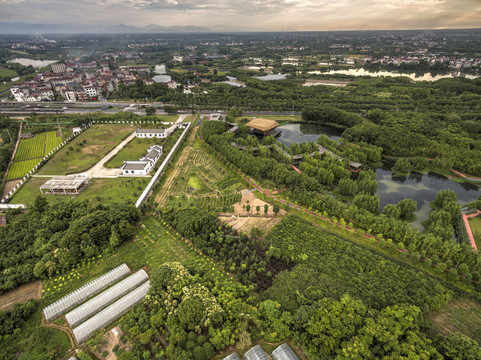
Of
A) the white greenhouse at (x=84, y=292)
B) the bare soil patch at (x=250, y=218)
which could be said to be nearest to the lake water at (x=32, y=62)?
the bare soil patch at (x=250, y=218)

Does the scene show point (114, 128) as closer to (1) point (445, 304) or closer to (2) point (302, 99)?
(2) point (302, 99)

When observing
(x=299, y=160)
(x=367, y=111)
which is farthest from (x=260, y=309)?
(x=367, y=111)

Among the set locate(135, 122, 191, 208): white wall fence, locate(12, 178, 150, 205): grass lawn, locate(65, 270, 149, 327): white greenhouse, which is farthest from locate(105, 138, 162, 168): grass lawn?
locate(65, 270, 149, 327): white greenhouse

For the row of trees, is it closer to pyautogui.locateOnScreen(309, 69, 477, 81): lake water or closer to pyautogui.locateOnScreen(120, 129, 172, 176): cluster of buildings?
pyautogui.locateOnScreen(120, 129, 172, 176): cluster of buildings

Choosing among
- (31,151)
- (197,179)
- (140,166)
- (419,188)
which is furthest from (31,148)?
(419,188)

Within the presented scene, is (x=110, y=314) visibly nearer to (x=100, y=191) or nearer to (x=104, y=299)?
(x=104, y=299)

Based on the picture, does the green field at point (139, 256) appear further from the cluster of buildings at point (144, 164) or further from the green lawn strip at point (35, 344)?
the cluster of buildings at point (144, 164)
